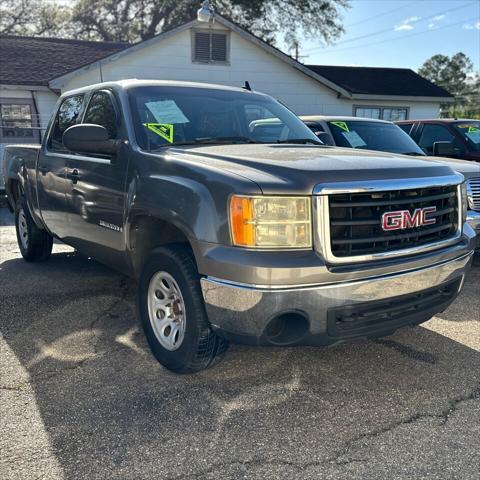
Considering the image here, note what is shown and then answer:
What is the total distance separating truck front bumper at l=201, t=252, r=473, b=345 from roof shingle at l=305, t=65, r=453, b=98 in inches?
587

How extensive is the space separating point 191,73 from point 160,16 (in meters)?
18.0

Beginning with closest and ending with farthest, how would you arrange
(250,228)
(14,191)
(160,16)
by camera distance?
1. (250,228)
2. (14,191)
3. (160,16)

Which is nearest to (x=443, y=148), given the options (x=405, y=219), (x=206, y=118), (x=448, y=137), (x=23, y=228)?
(x=448, y=137)

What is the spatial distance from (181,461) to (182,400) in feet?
1.80

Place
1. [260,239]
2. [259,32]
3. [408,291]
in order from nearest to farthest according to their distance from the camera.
A: [260,239] < [408,291] < [259,32]

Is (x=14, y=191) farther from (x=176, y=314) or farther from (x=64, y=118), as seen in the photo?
(x=176, y=314)

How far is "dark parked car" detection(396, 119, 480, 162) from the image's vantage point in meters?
7.34

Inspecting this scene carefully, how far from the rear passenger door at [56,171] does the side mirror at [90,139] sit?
90 centimetres

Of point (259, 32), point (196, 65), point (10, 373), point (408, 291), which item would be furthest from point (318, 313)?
point (259, 32)

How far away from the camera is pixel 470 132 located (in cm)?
776

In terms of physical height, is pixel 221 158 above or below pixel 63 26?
below

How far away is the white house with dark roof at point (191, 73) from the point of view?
14.0 meters

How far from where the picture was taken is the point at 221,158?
2979 millimetres

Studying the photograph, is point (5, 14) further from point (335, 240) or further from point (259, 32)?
point (335, 240)
